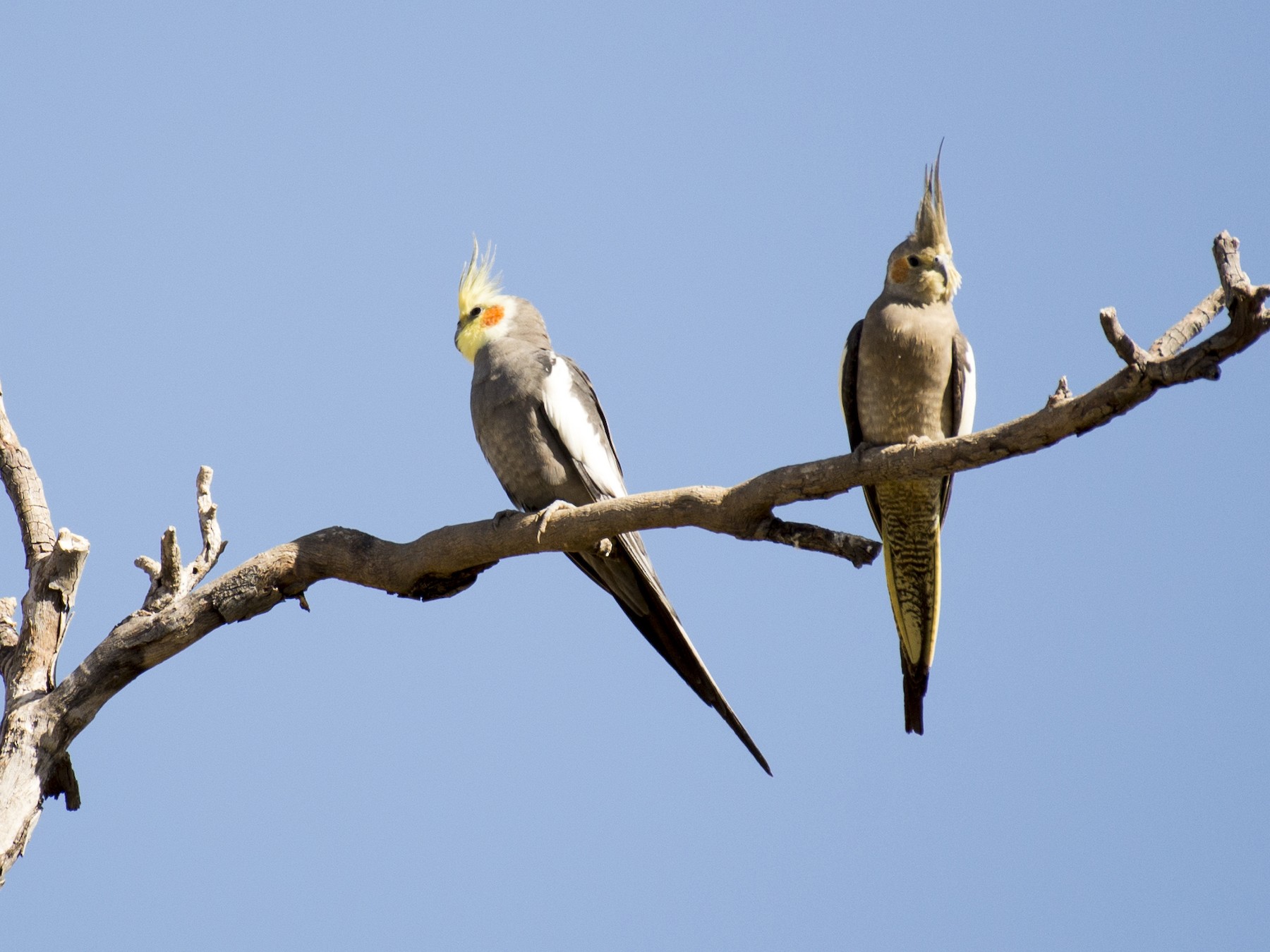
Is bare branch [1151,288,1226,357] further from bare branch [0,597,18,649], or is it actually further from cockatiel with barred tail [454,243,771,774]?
bare branch [0,597,18,649]

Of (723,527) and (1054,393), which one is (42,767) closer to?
(723,527)

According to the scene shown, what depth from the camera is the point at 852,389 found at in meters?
5.89

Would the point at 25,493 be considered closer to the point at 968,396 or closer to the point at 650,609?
the point at 650,609

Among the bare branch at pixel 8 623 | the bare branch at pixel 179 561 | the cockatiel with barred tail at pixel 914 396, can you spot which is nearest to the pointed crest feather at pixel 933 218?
the cockatiel with barred tail at pixel 914 396

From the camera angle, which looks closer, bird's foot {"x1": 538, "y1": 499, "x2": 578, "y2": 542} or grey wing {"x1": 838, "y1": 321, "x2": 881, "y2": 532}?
bird's foot {"x1": 538, "y1": 499, "x2": 578, "y2": 542}

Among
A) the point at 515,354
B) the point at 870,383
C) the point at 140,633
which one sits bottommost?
the point at 140,633

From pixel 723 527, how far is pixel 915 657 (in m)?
1.56

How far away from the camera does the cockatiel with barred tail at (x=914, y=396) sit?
5562 millimetres

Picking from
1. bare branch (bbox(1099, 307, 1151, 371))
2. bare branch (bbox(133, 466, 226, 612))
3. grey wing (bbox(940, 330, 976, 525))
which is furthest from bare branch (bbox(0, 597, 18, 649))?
bare branch (bbox(1099, 307, 1151, 371))

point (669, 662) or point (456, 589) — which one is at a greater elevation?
point (456, 589)

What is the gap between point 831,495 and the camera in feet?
15.6

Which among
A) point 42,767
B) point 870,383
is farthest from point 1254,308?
point 42,767

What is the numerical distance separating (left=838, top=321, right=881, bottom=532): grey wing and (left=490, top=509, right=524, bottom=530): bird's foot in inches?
72.3

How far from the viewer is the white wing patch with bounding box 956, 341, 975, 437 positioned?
5.73m
